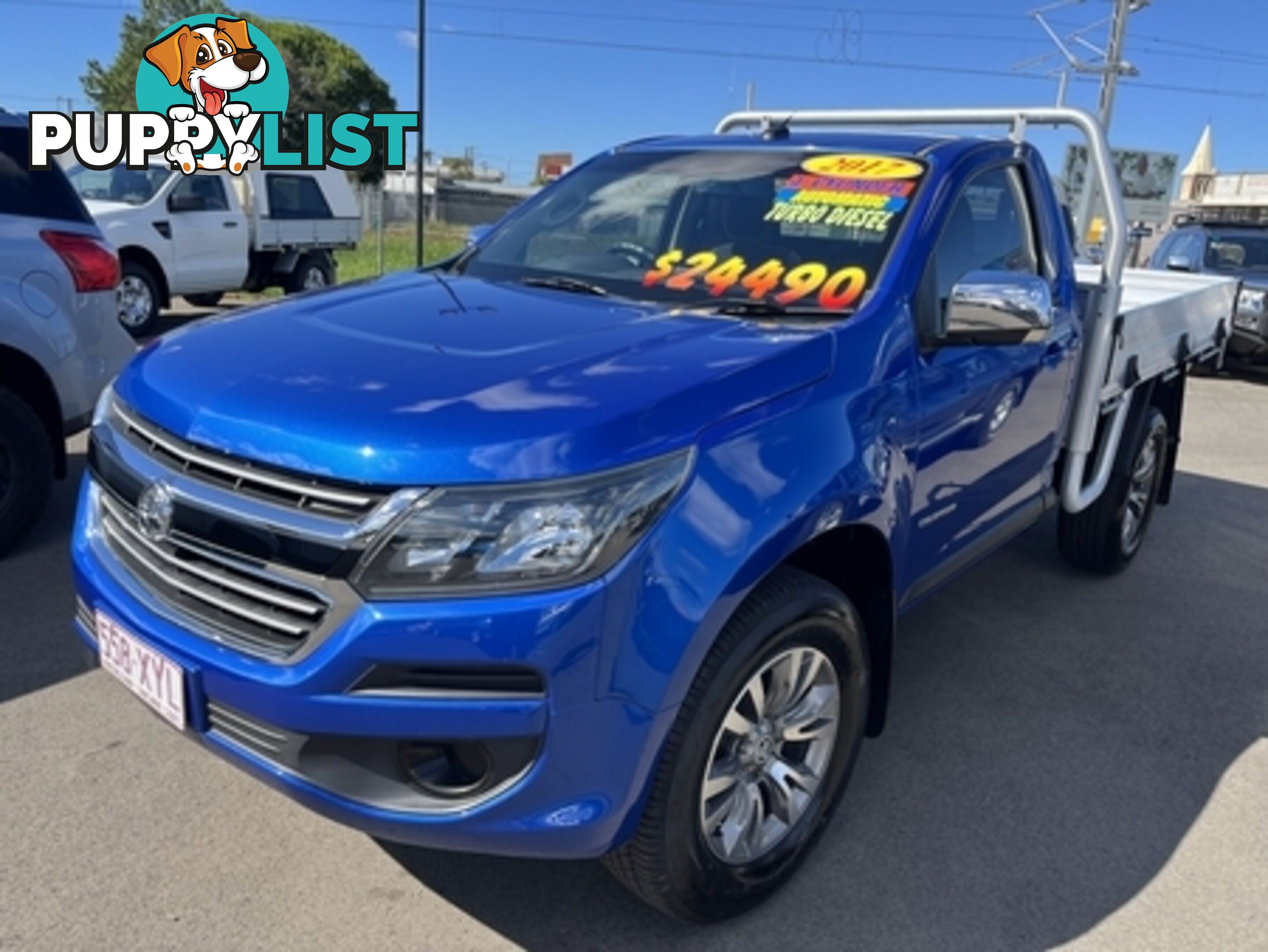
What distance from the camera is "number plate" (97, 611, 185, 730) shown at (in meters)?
2.06

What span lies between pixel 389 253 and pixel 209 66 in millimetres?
4788

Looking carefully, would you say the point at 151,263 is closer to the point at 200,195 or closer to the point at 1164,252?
the point at 200,195

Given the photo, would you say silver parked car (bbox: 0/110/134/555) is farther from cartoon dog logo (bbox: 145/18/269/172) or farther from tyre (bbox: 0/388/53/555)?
cartoon dog logo (bbox: 145/18/269/172)

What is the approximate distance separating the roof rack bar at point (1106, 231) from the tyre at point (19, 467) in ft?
10.8

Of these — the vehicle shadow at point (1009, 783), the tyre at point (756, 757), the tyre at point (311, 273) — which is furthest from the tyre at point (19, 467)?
the tyre at point (311, 273)

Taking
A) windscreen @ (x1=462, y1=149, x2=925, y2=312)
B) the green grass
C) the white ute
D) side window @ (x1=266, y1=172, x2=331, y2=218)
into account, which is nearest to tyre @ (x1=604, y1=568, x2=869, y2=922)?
windscreen @ (x1=462, y1=149, x2=925, y2=312)

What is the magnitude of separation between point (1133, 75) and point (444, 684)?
27756 mm

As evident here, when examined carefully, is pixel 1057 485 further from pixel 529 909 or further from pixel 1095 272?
pixel 529 909

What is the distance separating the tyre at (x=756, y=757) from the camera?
6.79 feet

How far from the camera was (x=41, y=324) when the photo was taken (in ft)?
13.9

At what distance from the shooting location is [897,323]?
2.63 m

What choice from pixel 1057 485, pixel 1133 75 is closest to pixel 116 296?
pixel 1057 485

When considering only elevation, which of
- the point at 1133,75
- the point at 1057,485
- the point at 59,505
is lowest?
the point at 59,505

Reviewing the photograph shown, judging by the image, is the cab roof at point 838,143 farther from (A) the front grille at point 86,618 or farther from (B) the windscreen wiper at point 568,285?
(A) the front grille at point 86,618
